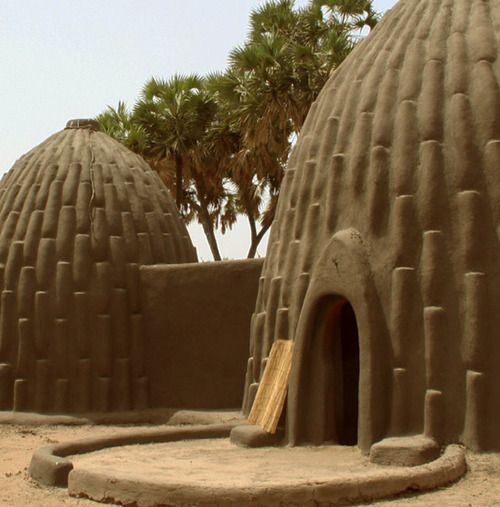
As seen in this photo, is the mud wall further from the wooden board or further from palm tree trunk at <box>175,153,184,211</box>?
palm tree trunk at <box>175,153,184,211</box>

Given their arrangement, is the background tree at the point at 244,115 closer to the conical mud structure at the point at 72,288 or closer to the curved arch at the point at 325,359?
the conical mud structure at the point at 72,288

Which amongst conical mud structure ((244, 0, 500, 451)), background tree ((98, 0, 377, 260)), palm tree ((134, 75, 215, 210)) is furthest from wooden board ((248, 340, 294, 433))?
palm tree ((134, 75, 215, 210))

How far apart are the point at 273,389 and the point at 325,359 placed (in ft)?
2.12

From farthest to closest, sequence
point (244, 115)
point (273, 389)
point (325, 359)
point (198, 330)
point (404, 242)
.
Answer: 1. point (244, 115)
2. point (198, 330)
3. point (273, 389)
4. point (325, 359)
5. point (404, 242)

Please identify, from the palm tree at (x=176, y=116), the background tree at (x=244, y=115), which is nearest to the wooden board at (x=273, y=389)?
the background tree at (x=244, y=115)

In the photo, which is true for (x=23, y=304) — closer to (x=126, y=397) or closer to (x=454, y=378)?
(x=126, y=397)

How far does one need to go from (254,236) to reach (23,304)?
11151mm

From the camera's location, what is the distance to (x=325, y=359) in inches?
316

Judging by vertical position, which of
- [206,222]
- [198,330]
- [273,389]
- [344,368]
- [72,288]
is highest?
[206,222]

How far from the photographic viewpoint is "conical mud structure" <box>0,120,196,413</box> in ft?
38.1

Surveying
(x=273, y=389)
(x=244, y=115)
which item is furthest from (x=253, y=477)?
(x=244, y=115)

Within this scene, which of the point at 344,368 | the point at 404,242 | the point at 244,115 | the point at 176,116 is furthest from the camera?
the point at 176,116

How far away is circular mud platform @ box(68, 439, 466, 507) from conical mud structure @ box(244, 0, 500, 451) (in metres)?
0.45

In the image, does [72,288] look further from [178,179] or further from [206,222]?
[206,222]
